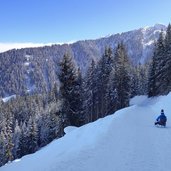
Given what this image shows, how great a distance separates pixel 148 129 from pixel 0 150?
64.6 m

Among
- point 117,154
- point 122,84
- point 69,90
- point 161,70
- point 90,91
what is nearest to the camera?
point 117,154

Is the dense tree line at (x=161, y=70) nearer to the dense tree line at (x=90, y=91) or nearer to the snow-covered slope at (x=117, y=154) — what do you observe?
the dense tree line at (x=90, y=91)

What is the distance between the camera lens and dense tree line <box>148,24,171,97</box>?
188 feet

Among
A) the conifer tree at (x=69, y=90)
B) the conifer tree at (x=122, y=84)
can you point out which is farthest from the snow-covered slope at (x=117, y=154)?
the conifer tree at (x=122, y=84)

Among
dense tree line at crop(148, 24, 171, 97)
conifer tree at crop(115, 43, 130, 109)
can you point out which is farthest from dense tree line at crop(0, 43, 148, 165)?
dense tree line at crop(148, 24, 171, 97)

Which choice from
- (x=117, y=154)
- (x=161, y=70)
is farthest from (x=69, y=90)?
(x=117, y=154)

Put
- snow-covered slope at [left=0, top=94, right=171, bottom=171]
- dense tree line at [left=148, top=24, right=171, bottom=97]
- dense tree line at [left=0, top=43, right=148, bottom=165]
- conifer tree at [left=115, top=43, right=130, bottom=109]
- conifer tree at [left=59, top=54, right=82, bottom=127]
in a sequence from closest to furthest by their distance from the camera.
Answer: snow-covered slope at [left=0, top=94, right=171, bottom=171] → conifer tree at [left=59, top=54, right=82, bottom=127] → dense tree line at [left=0, top=43, right=148, bottom=165] → dense tree line at [left=148, top=24, right=171, bottom=97] → conifer tree at [left=115, top=43, right=130, bottom=109]

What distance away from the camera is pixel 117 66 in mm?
58281

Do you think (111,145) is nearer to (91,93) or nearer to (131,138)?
(131,138)

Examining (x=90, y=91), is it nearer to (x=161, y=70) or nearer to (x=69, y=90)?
(x=161, y=70)

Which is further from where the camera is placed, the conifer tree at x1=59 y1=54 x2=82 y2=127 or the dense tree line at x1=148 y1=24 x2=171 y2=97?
the dense tree line at x1=148 y1=24 x2=171 y2=97

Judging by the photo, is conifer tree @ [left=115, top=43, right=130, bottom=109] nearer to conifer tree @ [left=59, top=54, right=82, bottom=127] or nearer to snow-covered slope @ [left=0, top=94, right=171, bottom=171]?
conifer tree @ [left=59, top=54, right=82, bottom=127]

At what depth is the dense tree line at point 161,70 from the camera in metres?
57.3

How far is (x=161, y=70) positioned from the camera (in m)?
60.3
